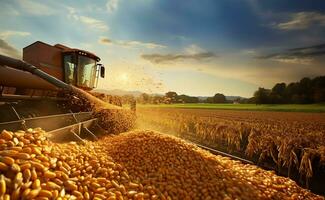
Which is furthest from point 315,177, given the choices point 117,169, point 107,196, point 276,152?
point 107,196

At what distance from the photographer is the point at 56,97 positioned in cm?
792

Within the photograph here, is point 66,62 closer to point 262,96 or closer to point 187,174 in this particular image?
point 187,174

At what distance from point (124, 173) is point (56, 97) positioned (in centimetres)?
462

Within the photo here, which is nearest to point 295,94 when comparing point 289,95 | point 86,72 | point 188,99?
point 289,95

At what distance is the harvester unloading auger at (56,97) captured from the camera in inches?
205

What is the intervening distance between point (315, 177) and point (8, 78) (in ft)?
23.3

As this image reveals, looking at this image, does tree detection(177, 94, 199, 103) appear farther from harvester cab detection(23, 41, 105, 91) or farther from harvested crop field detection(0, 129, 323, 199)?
harvested crop field detection(0, 129, 323, 199)

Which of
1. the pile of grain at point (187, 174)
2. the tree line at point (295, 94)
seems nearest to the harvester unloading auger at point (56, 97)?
the pile of grain at point (187, 174)

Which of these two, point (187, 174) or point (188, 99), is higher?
point (188, 99)

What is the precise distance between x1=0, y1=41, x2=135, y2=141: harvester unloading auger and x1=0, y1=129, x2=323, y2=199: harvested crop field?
0.72m

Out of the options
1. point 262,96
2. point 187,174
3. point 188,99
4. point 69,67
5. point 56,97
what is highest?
point 69,67

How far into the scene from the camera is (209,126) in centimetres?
1061

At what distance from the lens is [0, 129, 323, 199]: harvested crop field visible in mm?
2969

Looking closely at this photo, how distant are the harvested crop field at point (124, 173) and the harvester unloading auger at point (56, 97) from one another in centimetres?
72
